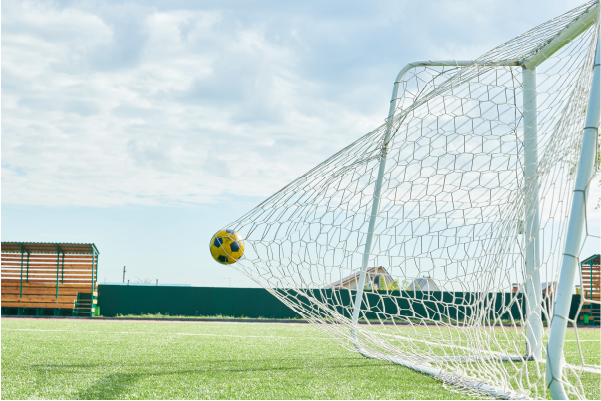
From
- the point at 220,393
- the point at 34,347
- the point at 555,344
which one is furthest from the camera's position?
the point at 34,347

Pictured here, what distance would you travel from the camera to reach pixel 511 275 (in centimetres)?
356

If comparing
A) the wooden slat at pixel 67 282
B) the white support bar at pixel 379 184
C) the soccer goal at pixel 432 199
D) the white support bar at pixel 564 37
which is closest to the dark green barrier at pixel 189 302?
the wooden slat at pixel 67 282

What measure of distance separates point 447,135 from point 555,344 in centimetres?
272

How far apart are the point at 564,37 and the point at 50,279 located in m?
18.3

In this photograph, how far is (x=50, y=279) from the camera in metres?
17.6

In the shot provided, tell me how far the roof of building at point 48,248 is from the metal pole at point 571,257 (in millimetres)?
16789

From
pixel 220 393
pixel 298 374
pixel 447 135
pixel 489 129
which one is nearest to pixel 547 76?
pixel 489 129

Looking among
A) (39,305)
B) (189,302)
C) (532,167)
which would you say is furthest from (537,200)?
(39,305)

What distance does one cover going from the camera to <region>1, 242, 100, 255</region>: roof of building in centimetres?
1659

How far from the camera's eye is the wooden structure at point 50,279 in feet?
55.0

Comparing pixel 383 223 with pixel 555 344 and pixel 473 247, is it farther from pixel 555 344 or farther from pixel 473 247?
pixel 555 344

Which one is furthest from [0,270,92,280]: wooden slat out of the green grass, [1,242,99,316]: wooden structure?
the green grass

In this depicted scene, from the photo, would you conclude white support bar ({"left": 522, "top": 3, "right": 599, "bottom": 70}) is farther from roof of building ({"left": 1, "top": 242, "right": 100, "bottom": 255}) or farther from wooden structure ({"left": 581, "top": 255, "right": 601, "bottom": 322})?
roof of building ({"left": 1, "top": 242, "right": 100, "bottom": 255})

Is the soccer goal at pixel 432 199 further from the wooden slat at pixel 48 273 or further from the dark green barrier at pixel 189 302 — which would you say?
the wooden slat at pixel 48 273
